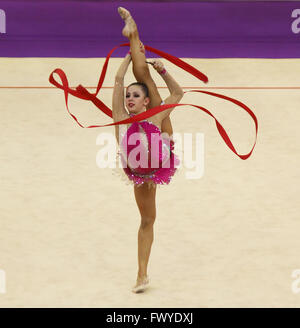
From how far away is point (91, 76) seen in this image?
692 centimetres

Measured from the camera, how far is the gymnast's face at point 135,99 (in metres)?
3.53

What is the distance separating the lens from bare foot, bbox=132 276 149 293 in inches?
147

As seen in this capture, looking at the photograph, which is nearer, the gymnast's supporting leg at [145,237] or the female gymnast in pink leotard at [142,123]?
the female gymnast in pink leotard at [142,123]

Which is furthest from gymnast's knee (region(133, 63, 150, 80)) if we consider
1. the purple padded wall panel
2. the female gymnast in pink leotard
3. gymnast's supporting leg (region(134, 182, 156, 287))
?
the purple padded wall panel

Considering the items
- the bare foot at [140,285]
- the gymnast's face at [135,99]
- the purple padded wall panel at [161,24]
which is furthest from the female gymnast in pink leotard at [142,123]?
the purple padded wall panel at [161,24]

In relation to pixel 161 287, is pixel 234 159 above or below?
above

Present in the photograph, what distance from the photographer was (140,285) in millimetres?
3732

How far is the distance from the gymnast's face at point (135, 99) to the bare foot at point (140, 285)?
0.87 metres

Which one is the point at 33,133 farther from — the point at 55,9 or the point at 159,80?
the point at 55,9

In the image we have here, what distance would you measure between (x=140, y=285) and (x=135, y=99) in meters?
0.95

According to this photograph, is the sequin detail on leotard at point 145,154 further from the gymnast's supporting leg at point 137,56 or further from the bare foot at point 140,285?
the bare foot at point 140,285

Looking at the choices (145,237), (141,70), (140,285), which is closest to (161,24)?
(141,70)

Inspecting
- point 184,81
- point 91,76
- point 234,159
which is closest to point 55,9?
point 91,76

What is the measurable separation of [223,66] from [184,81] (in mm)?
606
